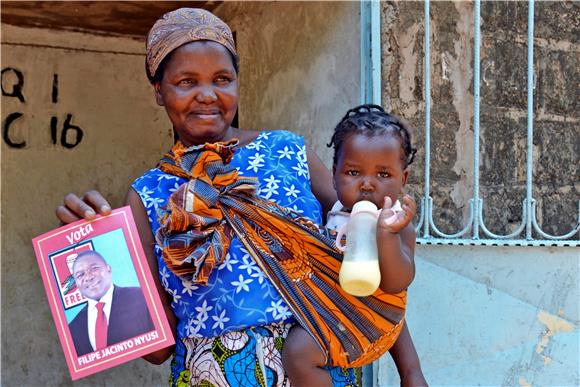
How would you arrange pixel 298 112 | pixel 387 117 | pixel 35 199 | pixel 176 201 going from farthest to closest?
pixel 35 199
pixel 298 112
pixel 387 117
pixel 176 201

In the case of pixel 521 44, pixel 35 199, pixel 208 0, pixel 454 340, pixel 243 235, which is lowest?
pixel 454 340

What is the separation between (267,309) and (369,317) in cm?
22

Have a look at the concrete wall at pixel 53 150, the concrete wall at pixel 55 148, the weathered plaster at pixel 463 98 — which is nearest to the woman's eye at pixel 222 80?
the weathered plaster at pixel 463 98

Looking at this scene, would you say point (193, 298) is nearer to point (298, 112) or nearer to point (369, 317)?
point (369, 317)

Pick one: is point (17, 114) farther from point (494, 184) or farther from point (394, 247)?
point (394, 247)

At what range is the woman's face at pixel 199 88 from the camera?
1.58 meters

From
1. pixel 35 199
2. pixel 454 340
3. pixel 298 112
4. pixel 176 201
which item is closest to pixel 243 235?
pixel 176 201

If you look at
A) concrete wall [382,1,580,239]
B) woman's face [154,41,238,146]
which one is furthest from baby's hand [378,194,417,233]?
concrete wall [382,1,580,239]

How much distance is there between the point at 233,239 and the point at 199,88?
33 centimetres

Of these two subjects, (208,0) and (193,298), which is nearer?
(193,298)

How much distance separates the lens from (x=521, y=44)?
9.21 ft

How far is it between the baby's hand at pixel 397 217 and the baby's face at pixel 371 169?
15 cm

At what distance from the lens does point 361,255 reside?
56.1 inches

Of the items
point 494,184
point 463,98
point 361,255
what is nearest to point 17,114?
point 463,98
